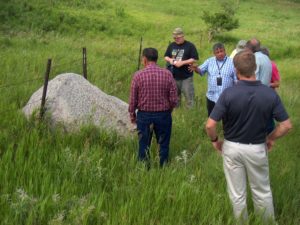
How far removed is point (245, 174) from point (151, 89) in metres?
1.93

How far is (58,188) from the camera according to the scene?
4.87 meters

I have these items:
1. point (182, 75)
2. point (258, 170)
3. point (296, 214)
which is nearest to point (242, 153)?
point (258, 170)

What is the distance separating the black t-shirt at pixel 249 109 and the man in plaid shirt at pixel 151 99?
163 centimetres

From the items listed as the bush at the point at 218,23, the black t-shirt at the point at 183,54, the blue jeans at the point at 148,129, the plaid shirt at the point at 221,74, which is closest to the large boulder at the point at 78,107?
the blue jeans at the point at 148,129

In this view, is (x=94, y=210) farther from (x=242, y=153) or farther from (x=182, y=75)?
(x=182, y=75)

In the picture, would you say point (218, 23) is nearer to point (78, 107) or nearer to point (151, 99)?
point (78, 107)

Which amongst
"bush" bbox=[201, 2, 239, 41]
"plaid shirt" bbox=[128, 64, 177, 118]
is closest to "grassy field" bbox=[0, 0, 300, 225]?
"plaid shirt" bbox=[128, 64, 177, 118]

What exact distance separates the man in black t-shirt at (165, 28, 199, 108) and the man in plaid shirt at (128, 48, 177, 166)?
123 inches

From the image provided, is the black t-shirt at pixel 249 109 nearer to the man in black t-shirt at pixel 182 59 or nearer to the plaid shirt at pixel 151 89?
the plaid shirt at pixel 151 89

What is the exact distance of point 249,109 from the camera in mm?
4777

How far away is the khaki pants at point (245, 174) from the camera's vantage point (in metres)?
4.85

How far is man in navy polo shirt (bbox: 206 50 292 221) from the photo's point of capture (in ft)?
15.6

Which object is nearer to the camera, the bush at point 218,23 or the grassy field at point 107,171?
the grassy field at point 107,171

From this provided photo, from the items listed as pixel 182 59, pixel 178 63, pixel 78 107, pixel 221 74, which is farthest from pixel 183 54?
pixel 78 107
